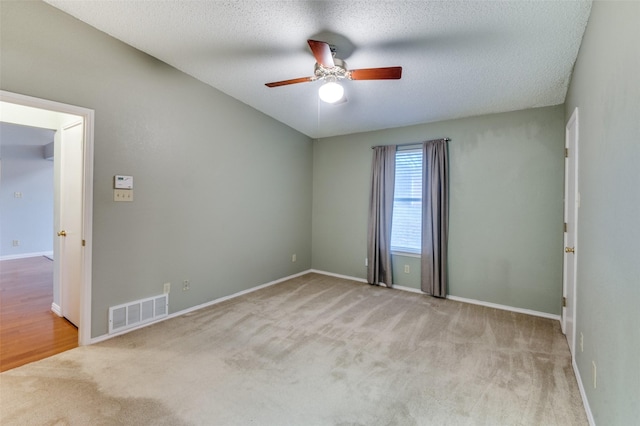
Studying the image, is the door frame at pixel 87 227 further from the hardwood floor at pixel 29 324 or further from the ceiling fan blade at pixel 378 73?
the ceiling fan blade at pixel 378 73

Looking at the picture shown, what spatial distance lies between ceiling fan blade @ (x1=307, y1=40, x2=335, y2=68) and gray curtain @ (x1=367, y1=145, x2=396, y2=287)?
7.75ft

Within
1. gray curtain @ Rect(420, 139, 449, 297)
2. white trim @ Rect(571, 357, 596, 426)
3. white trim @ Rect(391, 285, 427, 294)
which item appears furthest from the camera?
white trim @ Rect(391, 285, 427, 294)

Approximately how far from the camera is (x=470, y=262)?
12.5ft

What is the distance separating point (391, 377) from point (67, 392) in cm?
228

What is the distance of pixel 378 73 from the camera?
7.17ft

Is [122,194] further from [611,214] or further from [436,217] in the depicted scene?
[436,217]

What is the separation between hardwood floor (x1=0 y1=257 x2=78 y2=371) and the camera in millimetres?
2371

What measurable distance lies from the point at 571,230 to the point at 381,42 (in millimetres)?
2503

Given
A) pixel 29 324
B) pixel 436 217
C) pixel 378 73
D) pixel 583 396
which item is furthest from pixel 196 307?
pixel 583 396

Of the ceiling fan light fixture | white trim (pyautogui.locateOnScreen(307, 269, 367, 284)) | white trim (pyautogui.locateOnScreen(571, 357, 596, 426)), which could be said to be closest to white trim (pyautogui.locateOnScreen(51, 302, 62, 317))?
white trim (pyautogui.locateOnScreen(307, 269, 367, 284))

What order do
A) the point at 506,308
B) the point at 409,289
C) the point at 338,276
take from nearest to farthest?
the point at 506,308 < the point at 409,289 < the point at 338,276

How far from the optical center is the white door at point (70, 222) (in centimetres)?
282

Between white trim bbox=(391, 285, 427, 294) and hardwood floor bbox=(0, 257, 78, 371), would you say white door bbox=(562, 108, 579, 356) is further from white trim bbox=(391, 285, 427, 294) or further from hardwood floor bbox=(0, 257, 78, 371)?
hardwood floor bbox=(0, 257, 78, 371)

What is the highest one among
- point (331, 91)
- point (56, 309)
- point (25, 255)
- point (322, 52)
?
point (322, 52)
